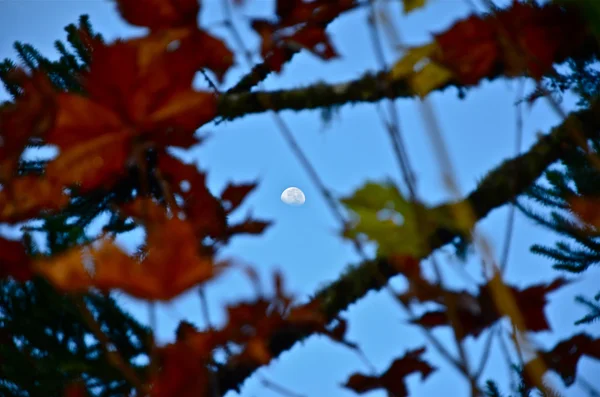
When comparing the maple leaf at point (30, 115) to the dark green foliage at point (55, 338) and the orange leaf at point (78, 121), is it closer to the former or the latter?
the orange leaf at point (78, 121)

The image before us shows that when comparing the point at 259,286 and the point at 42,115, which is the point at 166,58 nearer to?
the point at 42,115

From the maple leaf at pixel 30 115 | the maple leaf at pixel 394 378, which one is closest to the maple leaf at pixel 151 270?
the maple leaf at pixel 30 115

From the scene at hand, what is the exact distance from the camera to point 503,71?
137 cm

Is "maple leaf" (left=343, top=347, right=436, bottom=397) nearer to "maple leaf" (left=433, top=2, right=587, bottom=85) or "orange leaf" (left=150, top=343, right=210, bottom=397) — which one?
"orange leaf" (left=150, top=343, right=210, bottom=397)

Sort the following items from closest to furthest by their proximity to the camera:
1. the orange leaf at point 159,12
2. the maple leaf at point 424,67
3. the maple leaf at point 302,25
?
the maple leaf at point 424,67, the orange leaf at point 159,12, the maple leaf at point 302,25

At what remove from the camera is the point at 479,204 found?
124 centimetres

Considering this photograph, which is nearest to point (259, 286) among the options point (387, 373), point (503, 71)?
point (387, 373)

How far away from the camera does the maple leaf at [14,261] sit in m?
1.21

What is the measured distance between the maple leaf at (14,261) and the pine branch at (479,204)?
17.1 inches

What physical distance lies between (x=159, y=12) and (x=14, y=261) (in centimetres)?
55

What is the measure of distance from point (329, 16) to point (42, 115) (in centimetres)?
63

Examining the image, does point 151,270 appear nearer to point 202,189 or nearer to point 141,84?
point 141,84

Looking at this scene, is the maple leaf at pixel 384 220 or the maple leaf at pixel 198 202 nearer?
the maple leaf at pixel 384 220

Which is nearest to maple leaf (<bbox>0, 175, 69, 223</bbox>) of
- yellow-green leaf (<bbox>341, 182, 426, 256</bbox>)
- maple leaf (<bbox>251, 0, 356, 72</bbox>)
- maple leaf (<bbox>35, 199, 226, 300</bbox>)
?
maple leaf (<bbox>35, 199, 226, 300</bbox>)
